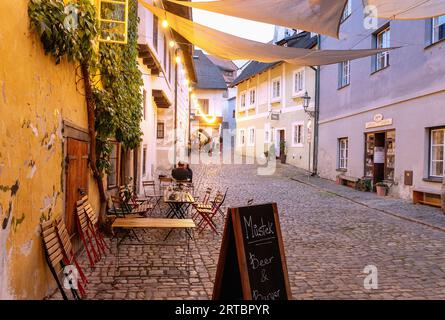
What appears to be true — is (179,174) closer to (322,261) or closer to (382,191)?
(382,191)

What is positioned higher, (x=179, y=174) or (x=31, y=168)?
(x=31, y=168)

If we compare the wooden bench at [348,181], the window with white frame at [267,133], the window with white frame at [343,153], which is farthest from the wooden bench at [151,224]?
the window with white frame at [267,133]

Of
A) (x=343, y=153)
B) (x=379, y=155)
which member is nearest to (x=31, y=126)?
(x=379, y=155)

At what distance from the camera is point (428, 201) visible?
11719mm

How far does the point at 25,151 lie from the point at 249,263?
7.37 feet

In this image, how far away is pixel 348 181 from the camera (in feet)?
57.0

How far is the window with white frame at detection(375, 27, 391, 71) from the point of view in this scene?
14320mm

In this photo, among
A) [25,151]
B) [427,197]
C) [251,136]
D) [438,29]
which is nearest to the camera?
[25,151]

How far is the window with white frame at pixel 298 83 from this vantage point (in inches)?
938

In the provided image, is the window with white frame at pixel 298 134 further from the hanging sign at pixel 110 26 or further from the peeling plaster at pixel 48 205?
the peeling plaster at pixel 48 205

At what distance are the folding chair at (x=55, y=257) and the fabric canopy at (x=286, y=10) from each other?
3.56 meters

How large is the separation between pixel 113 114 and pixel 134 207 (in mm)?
2132

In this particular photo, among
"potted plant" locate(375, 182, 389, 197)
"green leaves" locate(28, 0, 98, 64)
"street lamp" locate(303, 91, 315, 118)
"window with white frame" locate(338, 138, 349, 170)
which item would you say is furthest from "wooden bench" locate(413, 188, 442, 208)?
"street lamp" locate(303, 91, 315, 118)

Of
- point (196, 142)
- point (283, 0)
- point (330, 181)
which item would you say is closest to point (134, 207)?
point (283, 0)
